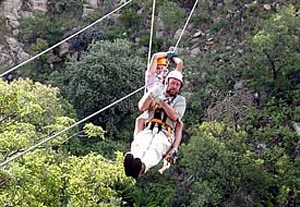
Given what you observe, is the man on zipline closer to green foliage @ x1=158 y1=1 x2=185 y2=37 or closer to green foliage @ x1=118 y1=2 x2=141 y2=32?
green foliage @ x1=158 y1=1 x2=185 y2=37

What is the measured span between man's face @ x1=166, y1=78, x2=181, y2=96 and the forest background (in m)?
3.13

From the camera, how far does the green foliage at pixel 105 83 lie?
15.1m

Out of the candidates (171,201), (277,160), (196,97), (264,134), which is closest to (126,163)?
(171,201)

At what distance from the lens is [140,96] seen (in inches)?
606

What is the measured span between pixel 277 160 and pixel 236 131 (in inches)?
38.6

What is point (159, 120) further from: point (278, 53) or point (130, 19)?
point (130, 19)

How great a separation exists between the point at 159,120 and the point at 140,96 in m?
10.3

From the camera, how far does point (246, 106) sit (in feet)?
49.6

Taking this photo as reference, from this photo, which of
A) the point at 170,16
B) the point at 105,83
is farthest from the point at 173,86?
the point at 170,16

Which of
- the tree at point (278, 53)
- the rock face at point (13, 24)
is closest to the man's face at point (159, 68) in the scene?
the tree at point (278, 53)

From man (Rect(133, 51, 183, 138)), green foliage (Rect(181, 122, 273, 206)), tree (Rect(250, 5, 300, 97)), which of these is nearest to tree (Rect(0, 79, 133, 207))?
man (Rect(133, 51, 183, 138))

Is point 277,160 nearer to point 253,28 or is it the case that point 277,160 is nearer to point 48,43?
point 253,28

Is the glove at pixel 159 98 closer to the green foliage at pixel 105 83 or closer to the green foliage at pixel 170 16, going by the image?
the green foliage at pixel 105 83

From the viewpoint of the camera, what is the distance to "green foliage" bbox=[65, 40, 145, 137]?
15.1m
